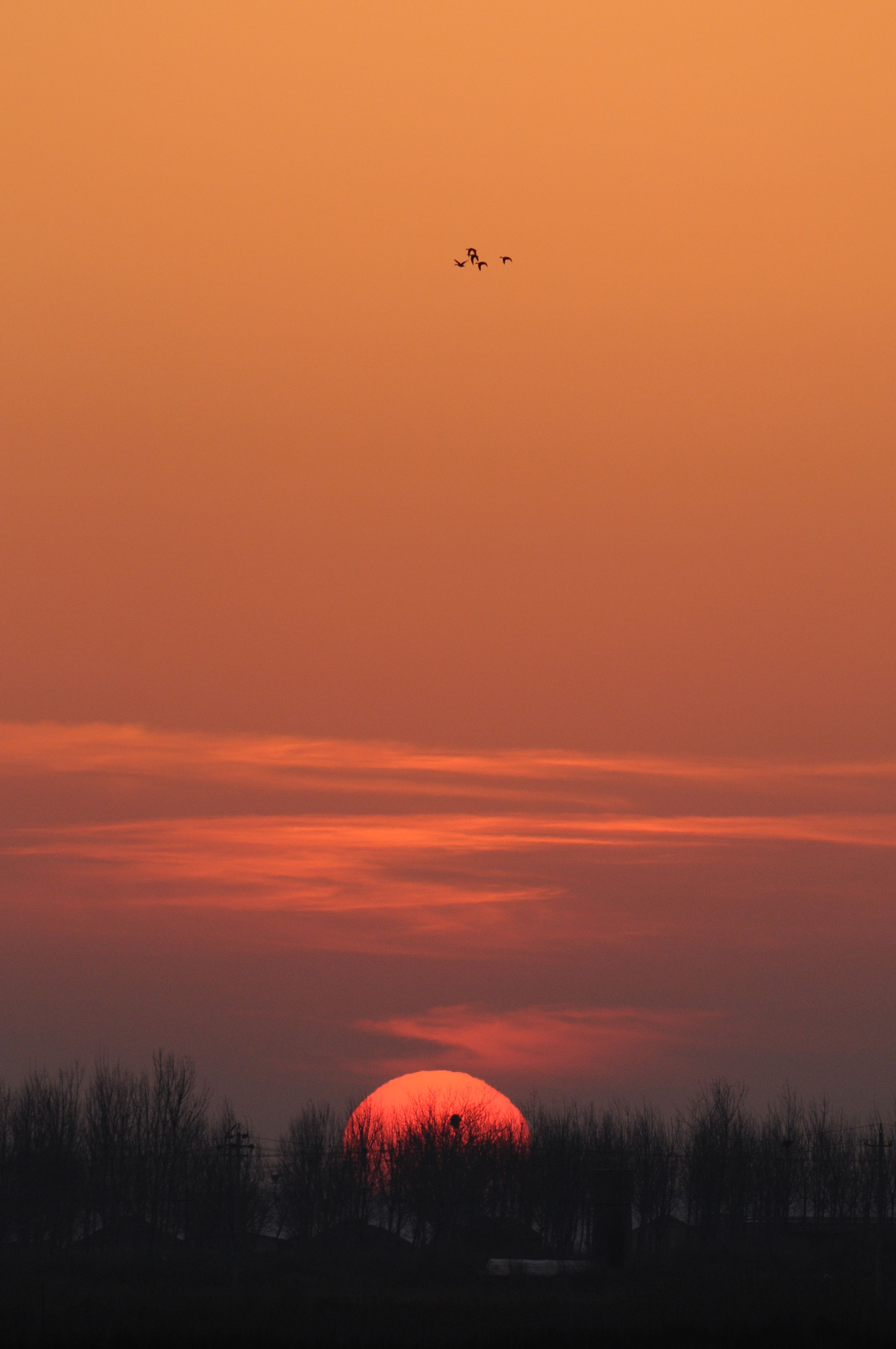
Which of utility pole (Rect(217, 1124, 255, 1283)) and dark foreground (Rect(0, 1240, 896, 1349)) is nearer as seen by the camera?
dark foreground (Rect(0, 1240, 896, 1349))

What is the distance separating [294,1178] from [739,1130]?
2602 centimetres

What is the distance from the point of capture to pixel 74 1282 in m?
61.4

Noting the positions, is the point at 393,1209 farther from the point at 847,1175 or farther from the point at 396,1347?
the point at 396,1347

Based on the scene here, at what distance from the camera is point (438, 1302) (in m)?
55.1

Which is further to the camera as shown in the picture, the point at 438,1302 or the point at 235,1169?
the point at 235,1169

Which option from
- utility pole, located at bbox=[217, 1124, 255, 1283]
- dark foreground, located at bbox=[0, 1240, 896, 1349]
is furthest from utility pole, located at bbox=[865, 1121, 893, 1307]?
utility pole, located at bbox=[217, 1124, 255, 1283]

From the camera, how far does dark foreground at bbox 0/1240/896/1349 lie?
43.0m

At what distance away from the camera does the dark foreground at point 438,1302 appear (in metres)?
43.0

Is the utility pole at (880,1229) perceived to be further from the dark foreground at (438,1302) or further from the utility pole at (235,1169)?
the utility pole at (235,1169)

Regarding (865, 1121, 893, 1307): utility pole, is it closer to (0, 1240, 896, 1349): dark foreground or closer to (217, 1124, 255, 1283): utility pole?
(0, 1240, 896, 1349): dark foreground

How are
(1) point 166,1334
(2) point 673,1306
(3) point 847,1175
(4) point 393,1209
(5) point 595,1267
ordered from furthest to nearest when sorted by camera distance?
(3) point 847,1175 → (4) point 393,1209 → (5) point 595,1267 → (2) point 673,1306 → (1) point 166,1334

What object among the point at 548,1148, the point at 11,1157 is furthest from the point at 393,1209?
the point at 11,1157

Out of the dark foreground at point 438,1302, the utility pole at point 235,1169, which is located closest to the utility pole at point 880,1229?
the dark foreground at point 438,1302

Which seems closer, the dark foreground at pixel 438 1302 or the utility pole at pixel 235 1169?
Answer: the dark foreground at pixel 438 1302
